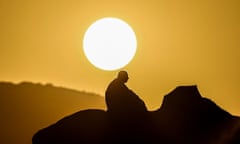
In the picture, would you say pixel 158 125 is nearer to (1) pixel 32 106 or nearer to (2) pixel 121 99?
(2) pixel 121 99

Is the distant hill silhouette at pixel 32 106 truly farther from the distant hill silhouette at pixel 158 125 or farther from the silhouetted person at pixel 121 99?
the distant hill silhouette at pixel 158 125

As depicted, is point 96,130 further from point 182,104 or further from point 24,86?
point 24,86

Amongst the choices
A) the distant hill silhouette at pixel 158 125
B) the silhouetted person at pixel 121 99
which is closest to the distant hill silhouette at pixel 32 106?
the silhouetted person at pixel 121 99

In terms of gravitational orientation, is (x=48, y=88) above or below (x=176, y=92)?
above

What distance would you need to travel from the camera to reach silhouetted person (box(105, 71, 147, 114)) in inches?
243

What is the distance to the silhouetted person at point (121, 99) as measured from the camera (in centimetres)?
616

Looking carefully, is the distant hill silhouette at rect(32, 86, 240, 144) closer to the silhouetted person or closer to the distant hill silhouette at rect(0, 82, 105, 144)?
the silhouetted person

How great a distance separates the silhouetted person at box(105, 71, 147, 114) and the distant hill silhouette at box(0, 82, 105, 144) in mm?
3813

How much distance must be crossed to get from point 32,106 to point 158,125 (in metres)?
8.11

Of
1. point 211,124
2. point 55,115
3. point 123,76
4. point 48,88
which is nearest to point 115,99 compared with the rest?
point 123,76

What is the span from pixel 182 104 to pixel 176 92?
0.20 meters

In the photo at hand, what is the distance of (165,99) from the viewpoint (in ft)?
20.8

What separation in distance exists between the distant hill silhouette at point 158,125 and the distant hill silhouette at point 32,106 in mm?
Result: 3954

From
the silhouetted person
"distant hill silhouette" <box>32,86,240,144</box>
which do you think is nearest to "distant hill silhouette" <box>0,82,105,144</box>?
the silhouetted person
